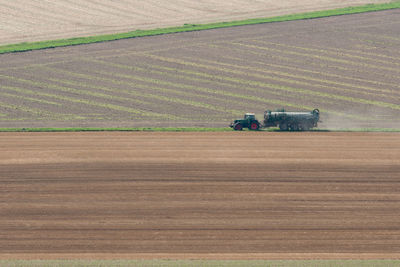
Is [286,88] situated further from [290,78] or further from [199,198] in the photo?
[199,198]

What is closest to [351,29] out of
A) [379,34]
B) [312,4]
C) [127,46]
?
[379,34]

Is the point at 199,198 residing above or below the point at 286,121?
below

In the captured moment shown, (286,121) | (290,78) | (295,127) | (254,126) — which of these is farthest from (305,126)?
(290,78)

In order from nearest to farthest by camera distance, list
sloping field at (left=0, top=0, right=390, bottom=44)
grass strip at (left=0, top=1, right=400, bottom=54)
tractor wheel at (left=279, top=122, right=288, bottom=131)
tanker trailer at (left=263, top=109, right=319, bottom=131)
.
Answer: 1. tanker trailer at (left=263, top=109, right=319, bottom=131)
2. tractor wheel at (left=279, top=122, right=288, bottom=131)
3. grass strip at (left=0, top=1, right=400, bottom=54)
4. sloping field at (left=0, top=0, right=390, bottom=44)

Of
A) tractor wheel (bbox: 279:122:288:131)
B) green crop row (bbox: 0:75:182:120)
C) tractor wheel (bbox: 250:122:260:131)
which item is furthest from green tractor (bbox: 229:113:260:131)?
green crop row (bbox: 0:75:182:120)

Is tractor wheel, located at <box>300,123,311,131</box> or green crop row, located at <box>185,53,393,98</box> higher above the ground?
green crop row, located at <box>185,53,393,98</box>

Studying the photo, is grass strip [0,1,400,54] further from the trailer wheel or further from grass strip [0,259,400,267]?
grass strip [0,259,400,267]

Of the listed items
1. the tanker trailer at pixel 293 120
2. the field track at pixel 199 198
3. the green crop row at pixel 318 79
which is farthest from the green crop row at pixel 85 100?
the green crop row at pixel 318 79
